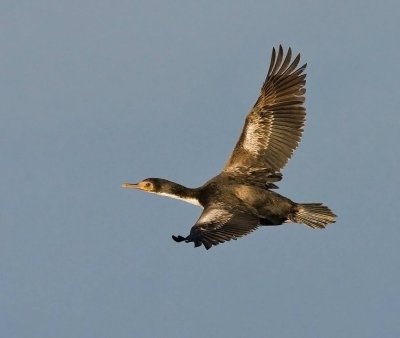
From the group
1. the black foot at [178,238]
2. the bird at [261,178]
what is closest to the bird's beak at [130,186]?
the bird at [261,178]

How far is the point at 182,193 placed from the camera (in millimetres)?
25922

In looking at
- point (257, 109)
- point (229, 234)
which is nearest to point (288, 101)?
point (257, 109)

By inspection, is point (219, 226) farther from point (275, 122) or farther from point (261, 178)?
point (275, 122)

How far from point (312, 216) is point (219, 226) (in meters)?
2.59

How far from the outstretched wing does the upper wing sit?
2258 mm

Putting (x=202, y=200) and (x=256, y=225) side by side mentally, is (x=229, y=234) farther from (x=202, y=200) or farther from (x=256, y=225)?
(x=202, y=200)

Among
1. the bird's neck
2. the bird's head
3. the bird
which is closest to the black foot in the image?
the bird

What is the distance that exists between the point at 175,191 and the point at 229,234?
335 cm

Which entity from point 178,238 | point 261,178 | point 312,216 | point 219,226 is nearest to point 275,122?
point 261,178

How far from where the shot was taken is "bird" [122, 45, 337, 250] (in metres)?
24.2

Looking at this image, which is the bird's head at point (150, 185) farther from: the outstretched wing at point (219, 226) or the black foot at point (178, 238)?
the black foot at point (178, 238)

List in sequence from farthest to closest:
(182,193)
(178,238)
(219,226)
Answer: (182,193) → (219,226) → (178,238)

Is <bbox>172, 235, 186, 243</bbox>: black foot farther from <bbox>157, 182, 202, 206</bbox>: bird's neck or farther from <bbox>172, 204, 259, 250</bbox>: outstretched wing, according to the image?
<bbox>157, 182, 202, 206</bbox>: bird's neck

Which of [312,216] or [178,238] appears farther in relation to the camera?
[312,216]
